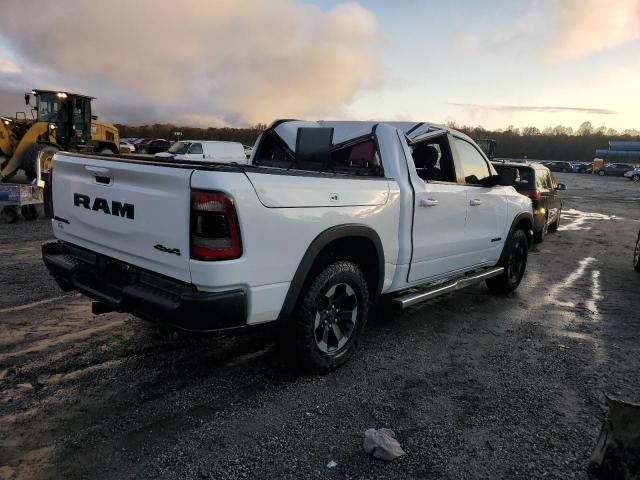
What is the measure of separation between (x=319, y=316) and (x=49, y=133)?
45.5 feet

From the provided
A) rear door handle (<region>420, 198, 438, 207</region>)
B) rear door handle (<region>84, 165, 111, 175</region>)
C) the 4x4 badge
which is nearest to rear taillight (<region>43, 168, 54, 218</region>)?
rear door handle (<region>84, 165, 111, 175</region>)

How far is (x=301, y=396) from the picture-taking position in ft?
11.0

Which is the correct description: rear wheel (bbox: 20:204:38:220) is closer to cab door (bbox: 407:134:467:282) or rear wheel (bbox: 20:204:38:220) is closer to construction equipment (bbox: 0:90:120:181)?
construction equipment (bbox: 0:90:120:181)

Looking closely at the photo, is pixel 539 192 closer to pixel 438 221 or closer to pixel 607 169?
pixel 438 221

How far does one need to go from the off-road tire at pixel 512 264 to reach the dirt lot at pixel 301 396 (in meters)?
0.74

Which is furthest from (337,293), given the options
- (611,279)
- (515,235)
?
(611,279)

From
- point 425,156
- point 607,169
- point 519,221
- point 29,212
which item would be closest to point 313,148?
point 425,156

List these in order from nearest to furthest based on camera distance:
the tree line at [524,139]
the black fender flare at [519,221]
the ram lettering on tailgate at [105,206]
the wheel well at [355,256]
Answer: the ram lettering on tailgate at [105,206] < the wheel well at [355,256] < the black fender flare at [519,221] < the tree line at [524,139]

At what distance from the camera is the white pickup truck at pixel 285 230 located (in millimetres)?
2707

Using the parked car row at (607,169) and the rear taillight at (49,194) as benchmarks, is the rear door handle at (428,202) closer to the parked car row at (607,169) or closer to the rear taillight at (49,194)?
the rear taillight at (49,194)

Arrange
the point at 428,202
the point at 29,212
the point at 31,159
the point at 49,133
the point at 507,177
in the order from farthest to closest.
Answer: the point at 49,133 → the point at 31,159 → the point at 29,212 → the point at 507,177 → the point at 428,202

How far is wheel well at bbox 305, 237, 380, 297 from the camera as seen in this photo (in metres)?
3.46

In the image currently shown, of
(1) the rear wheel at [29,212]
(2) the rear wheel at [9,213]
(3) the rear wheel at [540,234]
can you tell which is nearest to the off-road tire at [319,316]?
(3) the rear wheel at [540,234]

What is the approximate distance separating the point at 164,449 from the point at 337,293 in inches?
62.4
